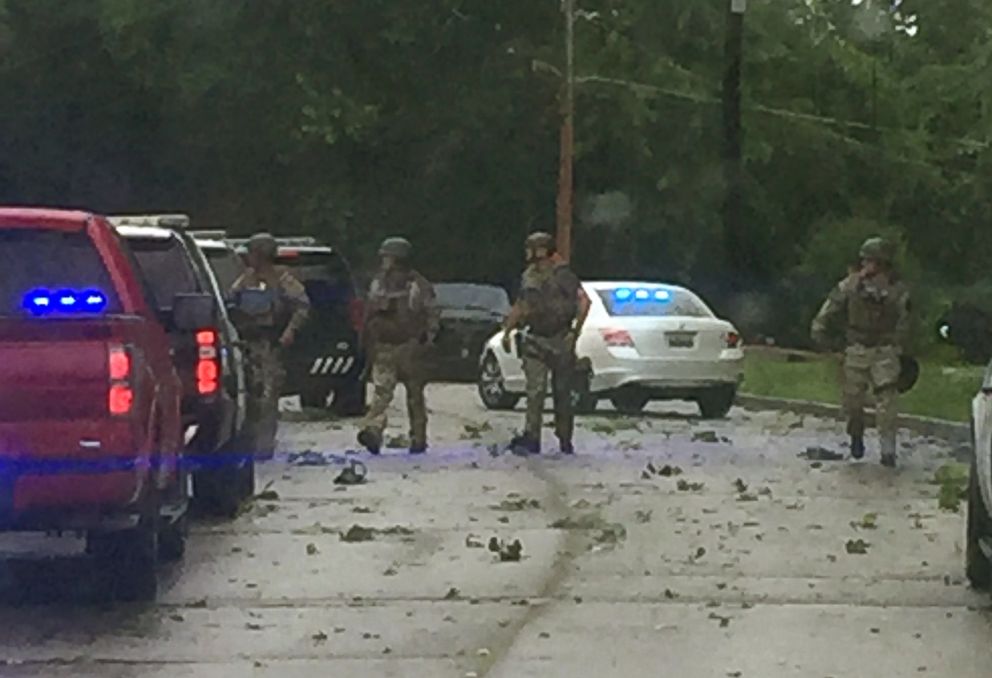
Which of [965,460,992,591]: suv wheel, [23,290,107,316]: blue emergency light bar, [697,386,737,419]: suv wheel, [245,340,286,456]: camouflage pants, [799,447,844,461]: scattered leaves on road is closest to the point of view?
[23,290,107,316]: blue emergency light bar

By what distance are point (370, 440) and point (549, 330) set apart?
173 cm

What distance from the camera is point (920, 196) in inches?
2350

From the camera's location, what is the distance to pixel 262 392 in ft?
61.5

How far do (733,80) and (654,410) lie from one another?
52.7ft

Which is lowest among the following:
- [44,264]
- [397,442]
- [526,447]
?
[397,442]

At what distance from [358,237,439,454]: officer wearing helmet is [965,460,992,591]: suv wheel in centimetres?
853

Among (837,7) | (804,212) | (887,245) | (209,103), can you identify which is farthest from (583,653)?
(837,7)

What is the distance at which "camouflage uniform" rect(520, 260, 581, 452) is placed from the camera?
20797mm

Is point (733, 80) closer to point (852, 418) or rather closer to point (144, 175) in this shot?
point (144, 175)

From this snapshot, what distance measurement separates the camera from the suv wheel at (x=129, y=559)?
11.4 meters

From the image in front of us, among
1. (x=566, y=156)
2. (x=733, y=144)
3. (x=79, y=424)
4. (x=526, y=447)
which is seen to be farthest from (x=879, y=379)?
(x=733, y=144)

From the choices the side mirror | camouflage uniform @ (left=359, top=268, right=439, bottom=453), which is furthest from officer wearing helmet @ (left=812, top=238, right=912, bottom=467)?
the side mirror

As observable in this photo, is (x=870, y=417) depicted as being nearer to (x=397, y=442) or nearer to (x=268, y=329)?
(x=397, y=442)

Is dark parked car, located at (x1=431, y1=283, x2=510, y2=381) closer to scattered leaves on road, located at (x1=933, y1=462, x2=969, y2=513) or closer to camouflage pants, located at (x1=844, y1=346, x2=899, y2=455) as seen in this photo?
camouflage pants, located at (x1=844, y1=346, x2=899, y2=455)
